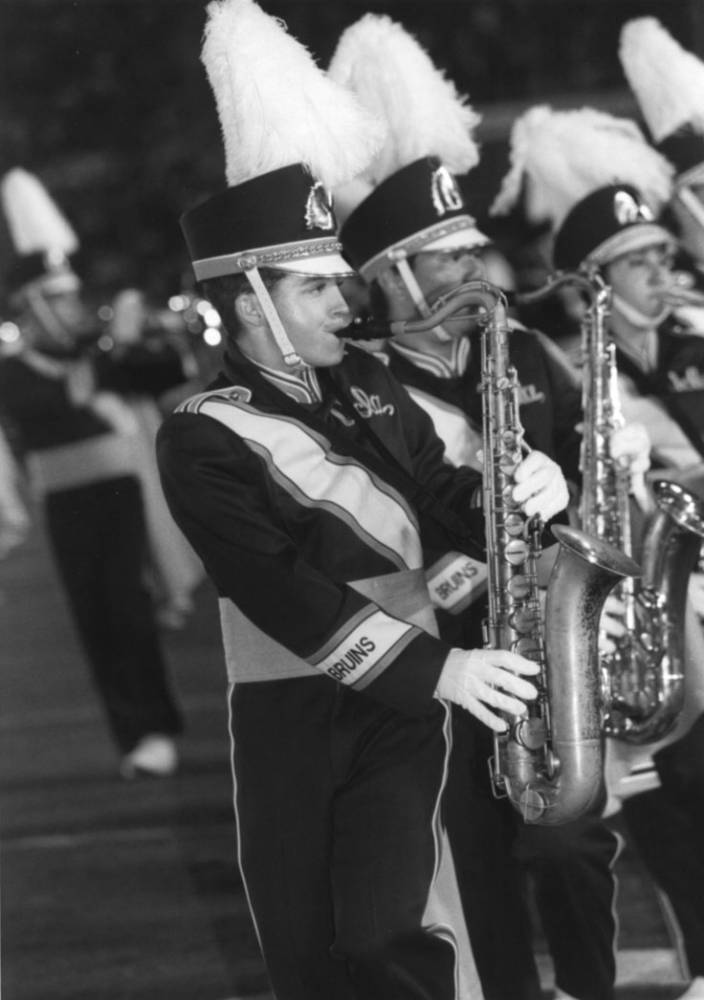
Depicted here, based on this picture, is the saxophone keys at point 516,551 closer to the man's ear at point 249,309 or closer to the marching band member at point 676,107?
the man's ear at point 249,309

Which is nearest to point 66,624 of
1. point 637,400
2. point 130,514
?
point 130,514

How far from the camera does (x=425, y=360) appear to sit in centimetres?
359

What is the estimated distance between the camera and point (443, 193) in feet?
11.9

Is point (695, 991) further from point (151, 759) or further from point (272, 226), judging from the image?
point (151, 759)

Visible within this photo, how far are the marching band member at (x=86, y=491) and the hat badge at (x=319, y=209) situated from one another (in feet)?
10.3

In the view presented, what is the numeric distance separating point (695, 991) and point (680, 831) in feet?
1.07

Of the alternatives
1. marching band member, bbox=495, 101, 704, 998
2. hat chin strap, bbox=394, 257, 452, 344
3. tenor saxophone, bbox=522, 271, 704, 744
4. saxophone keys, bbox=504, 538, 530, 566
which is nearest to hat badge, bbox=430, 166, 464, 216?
hat chin strap, bbox=394, 257, 452, 344

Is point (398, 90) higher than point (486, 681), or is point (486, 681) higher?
point (398, 90)

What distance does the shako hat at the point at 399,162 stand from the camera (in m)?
3.64

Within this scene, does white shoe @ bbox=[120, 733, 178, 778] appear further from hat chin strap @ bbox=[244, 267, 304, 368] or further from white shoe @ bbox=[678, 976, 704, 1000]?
hat chin strap @ bbox=[244, 267, 304, 368]

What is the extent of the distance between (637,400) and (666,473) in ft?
0.70

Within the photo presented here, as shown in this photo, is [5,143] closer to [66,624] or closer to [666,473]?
[66,624]

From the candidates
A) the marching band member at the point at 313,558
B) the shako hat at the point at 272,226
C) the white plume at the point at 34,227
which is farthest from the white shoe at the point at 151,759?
the shako hat at the point at 272,226

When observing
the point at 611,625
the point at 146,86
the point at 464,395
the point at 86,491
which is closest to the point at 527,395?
the point at 464,395
